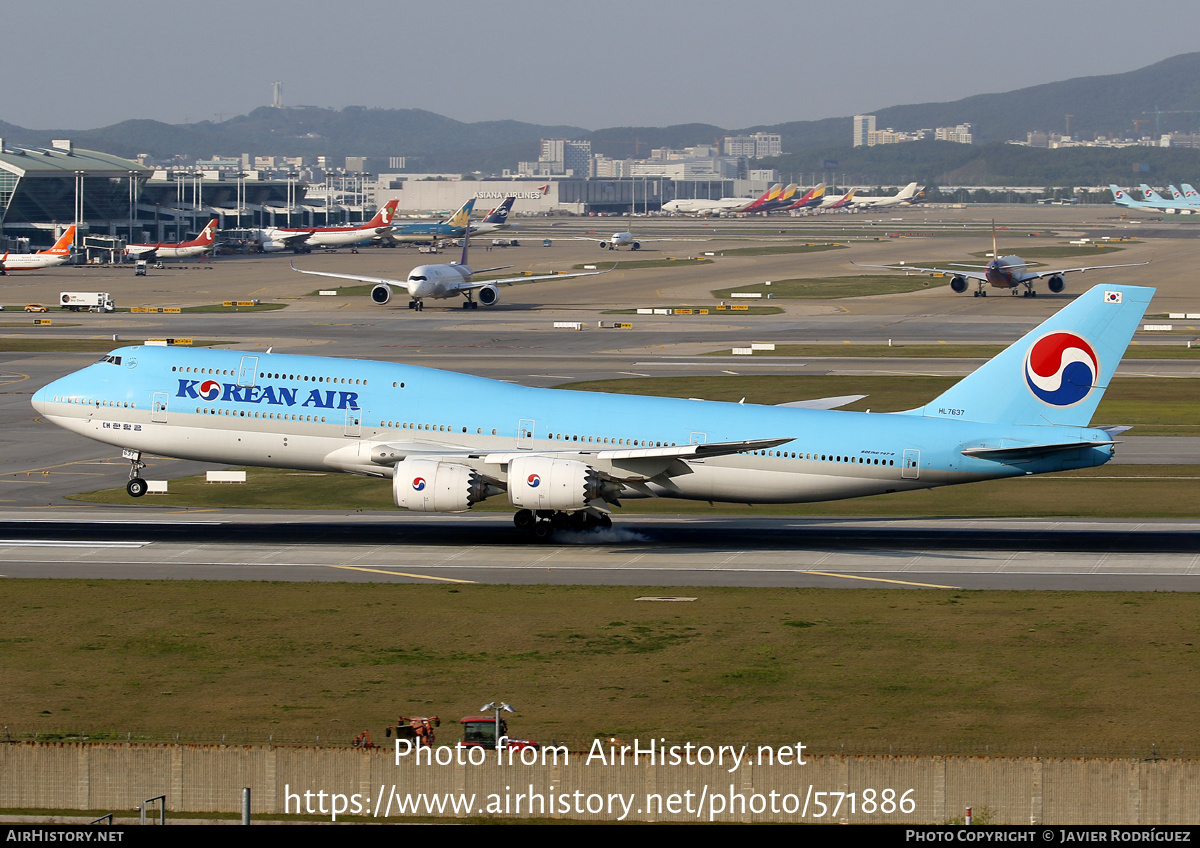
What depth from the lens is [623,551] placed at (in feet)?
175

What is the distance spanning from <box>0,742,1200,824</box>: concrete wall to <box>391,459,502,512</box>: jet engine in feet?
78.9

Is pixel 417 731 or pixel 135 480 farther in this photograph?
pixel 135 480

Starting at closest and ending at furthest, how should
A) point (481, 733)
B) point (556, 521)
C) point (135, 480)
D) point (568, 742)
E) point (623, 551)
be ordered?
point (481, 733)
point (568, 742)
point (623, 551)
point (556, 521)
point (135, 480)

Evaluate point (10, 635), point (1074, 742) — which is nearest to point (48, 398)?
point (10, 635)

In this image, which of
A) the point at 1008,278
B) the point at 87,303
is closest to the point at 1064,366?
the point at 1008,278

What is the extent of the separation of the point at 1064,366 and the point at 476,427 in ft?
75.1

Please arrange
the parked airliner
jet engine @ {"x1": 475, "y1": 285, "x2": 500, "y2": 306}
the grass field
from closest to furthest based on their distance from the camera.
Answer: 1. the grass field
2. jet engine @ {"x1": 475, "y1": 285, "x2": 500, "y2": 306}
3. the parked airliner

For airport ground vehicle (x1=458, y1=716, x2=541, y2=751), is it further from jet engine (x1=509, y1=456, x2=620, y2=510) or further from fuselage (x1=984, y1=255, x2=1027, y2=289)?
fuselage (x1=984, y1=255, x2=1027, y2=289)

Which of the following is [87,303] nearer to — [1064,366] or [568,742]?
[1064,366]

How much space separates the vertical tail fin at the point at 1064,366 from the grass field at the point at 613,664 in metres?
9.36

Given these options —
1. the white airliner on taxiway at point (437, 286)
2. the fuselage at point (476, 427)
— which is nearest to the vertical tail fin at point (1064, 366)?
the fuselage at point (476, 427)

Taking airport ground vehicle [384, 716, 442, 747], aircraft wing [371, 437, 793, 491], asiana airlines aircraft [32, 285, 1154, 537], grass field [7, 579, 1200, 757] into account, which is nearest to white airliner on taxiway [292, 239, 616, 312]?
asiana airlines aircraft [32, 285, 1154, 537]

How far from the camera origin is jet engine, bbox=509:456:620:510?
5084cm

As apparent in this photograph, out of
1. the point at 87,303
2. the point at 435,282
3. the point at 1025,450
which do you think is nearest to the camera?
the point at 1025,450
